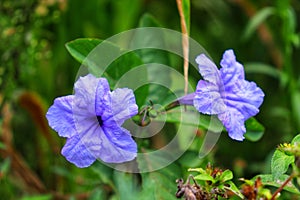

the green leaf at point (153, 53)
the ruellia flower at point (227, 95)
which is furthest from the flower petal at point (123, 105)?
the green leaf at point (153, 53)

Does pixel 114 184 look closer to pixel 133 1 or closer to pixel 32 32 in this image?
pixel 32 32

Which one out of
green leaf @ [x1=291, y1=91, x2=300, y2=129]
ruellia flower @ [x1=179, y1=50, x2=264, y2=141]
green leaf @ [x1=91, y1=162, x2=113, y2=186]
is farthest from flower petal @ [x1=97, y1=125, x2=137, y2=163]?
green leaf @ [x1=291, y1=91, x2=300, y2=129]

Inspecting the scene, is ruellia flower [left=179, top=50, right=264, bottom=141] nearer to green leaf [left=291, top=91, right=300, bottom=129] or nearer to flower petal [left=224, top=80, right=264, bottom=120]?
flower petal [left=224, top=80, right=264, bottom=120]

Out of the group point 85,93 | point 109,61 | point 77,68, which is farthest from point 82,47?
point 77,68

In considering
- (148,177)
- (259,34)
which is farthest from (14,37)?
(259,34)

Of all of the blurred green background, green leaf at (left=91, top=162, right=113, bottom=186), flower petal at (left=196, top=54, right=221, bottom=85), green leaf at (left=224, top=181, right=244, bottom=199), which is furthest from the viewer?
the blurred green background

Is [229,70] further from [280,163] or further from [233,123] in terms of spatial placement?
[280,163]

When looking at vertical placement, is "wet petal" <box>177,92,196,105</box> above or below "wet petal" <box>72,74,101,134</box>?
below
